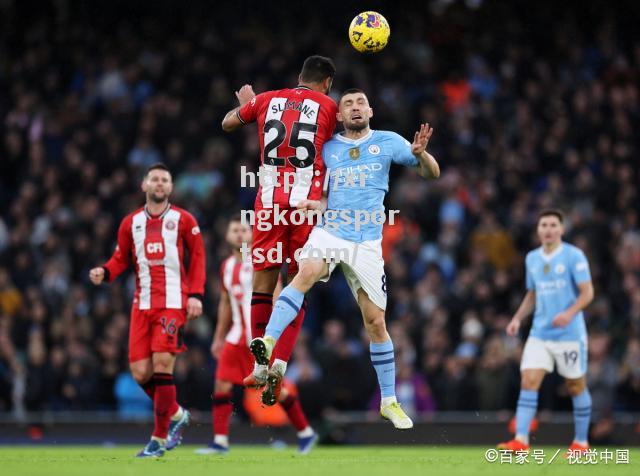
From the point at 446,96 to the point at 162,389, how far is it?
1133 cm

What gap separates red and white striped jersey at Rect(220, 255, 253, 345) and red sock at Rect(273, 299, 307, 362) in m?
2.58

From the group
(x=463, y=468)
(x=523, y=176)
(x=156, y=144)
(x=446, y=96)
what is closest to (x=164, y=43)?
(x=156, y=144)

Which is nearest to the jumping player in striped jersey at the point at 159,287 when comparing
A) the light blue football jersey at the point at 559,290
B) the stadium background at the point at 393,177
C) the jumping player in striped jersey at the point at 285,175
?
the jumping player in striped jersey at the point at 285,175

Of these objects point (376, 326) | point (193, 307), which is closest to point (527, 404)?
point (376, 326)

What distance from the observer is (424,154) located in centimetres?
1043

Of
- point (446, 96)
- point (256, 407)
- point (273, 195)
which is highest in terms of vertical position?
point (446, 96)

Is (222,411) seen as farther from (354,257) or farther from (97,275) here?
(354,257)

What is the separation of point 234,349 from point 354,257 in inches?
133

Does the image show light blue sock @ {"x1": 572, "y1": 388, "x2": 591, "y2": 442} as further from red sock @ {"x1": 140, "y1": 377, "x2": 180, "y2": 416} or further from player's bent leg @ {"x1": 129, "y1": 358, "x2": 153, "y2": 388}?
player's bent leg @ {"x1": 129, "y1": 358, "x2": 153, "y2": 388}

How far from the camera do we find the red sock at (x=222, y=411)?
1345 cm

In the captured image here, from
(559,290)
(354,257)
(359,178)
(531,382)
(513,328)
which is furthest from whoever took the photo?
(559,290)

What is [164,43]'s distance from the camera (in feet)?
75.8

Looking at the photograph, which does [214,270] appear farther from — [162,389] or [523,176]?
[162,389]

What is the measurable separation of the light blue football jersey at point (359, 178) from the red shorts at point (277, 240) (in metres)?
0.26
